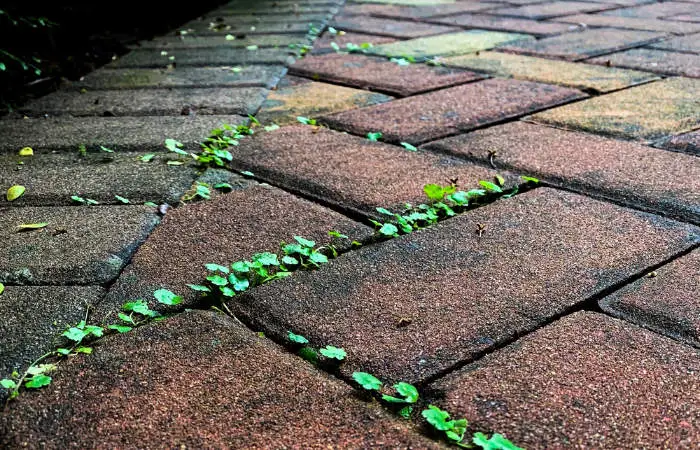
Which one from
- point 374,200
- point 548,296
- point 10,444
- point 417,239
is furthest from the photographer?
point 374,200

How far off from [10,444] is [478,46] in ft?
9.87

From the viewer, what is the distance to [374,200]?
5.55 feet

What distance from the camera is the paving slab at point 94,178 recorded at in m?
1.74

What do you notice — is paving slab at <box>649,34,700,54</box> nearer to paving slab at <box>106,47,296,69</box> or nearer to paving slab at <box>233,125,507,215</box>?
paving slab at <box>106,47,296,69</box>

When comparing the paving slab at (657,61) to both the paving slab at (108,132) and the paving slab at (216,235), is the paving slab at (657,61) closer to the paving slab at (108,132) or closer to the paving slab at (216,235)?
the paving slab at (108,132)

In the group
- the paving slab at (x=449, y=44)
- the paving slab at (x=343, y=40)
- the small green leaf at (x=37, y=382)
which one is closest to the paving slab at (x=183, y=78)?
the paving slab at (x=343, y=40)

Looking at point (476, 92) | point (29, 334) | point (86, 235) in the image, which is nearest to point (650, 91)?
point (476, 92)

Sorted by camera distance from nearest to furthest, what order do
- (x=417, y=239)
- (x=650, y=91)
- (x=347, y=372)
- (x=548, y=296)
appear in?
(x=347, y=372) < (x=548, y=296) < (x=417, y=239) < (x=650, y=91)

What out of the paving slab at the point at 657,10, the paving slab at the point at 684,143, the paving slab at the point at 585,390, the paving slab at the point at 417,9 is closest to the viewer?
the paving slab at the point at 585,390

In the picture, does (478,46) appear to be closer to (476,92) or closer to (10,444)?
(476,92)

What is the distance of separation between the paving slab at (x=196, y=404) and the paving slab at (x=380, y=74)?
1.72m

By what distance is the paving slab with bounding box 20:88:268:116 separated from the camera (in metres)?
2.50

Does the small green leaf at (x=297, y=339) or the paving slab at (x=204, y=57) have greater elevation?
the paving slab at (x=204, y=57)

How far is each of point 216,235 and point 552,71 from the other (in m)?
1.87
